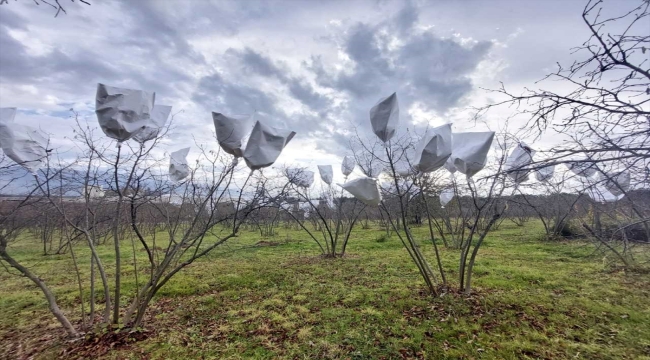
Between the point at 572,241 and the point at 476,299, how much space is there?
8.12m

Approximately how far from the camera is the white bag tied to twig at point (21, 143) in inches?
112

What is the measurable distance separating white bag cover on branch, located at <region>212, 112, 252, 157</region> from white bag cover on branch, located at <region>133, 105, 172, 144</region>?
54cm

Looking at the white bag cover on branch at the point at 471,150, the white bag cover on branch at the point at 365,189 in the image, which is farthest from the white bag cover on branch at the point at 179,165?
the white bag cover on branch at the point at 471,150

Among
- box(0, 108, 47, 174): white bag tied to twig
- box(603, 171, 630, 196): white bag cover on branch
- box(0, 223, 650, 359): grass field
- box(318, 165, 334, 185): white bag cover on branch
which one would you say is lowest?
box(0, 223, 650, 359): grass field

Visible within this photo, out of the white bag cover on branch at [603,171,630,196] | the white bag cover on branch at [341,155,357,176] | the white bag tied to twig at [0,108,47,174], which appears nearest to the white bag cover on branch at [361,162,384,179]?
the white bag cover on branch at [341,155,357,176]

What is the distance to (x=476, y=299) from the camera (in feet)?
13.4

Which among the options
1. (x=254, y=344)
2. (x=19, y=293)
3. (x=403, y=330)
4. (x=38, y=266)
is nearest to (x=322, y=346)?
(x=254, y=344)

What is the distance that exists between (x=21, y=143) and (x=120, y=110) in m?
1.06

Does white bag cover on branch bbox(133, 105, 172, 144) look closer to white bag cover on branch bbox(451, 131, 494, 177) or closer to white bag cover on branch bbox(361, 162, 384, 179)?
white bag cover on branch bbox(451, 131, 494, 177)

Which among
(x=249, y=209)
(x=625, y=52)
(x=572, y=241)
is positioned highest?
(x=625, y=52)

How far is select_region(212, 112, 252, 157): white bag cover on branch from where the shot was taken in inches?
127

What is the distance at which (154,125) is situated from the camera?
3176 mm

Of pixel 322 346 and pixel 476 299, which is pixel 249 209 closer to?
pixel 322 346

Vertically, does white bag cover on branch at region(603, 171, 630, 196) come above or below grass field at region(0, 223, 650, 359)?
above
